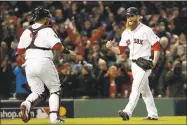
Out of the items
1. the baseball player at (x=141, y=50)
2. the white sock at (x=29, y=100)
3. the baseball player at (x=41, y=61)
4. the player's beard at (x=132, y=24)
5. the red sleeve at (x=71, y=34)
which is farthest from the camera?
the red sleeve at (x=71, y=34)

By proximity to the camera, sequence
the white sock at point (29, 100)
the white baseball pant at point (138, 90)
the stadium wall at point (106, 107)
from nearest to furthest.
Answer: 1. the white sock at point (29, 100)
2. the white baseball pant at point (138, 90)
3. the stadium wall at point (106, 107)

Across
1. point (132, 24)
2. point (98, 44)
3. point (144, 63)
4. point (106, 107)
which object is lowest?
point (106, 107)

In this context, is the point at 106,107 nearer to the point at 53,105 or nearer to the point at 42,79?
the point at 42,79

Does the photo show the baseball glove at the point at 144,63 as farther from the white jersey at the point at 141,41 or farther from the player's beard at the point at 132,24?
the player's beard at the point at 132,24

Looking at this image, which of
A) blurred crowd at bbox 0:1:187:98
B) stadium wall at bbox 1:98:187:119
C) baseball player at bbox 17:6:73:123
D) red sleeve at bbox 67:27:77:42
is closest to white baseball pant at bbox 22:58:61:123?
baseball player at bbox 17:6:73:123

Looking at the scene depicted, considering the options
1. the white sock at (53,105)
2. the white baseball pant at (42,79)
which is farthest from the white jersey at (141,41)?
the white sock at (53,105)

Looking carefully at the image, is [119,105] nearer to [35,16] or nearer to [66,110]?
[66,110]

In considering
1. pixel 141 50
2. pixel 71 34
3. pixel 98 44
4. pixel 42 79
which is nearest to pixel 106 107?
pixel 98 44
